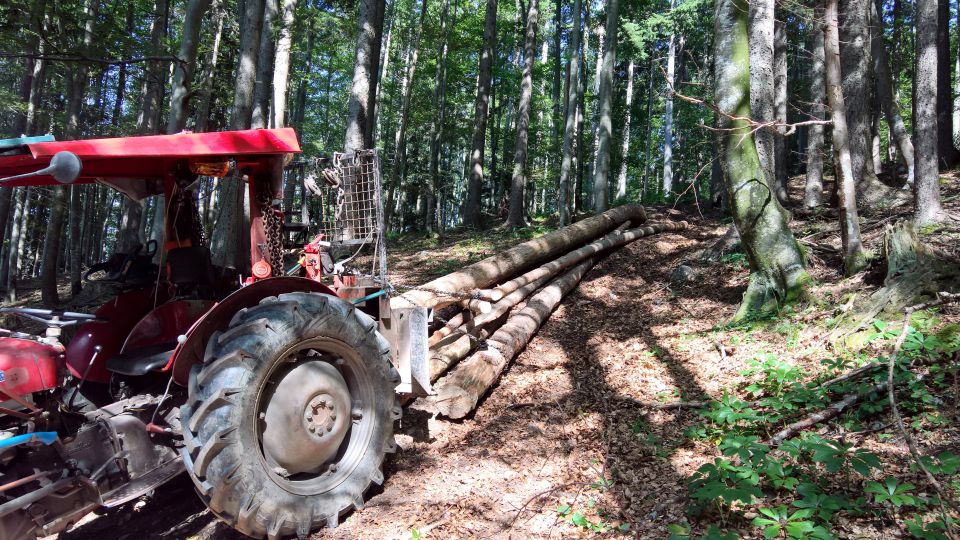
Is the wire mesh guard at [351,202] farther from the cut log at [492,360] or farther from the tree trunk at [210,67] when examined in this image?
the tree trunk at [210,67]

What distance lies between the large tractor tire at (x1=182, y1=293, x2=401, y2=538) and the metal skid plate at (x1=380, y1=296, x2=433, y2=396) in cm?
56

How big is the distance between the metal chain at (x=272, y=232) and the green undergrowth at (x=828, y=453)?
3.20 meters

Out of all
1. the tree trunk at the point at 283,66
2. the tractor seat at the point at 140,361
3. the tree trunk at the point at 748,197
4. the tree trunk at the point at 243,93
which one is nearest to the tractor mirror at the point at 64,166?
the tractor seat at the point at 140,361

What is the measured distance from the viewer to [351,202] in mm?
4820

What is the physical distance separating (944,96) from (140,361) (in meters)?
18.4

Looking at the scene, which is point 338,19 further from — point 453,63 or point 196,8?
point 453,63

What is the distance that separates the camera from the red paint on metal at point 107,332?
11.8 ft

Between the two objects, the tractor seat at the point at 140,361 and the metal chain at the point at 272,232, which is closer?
the tractor seat at the point at 140,361

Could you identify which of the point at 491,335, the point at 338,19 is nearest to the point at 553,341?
the point at 491,335

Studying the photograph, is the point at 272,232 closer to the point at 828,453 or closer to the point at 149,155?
the point at 149,155

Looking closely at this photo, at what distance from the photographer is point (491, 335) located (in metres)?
6.68

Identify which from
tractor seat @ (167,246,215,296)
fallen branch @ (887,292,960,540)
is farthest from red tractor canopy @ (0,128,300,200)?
fallen branch @ (887,292,960,540)

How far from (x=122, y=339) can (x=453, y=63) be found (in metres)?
26.8

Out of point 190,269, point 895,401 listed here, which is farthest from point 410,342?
point 895,401
